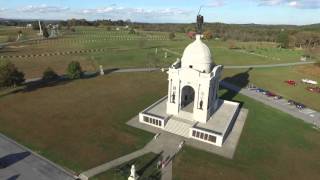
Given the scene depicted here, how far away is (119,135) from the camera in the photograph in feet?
148

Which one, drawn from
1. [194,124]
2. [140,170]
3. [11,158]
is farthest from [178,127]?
[11,158]

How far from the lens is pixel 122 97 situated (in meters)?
64.2

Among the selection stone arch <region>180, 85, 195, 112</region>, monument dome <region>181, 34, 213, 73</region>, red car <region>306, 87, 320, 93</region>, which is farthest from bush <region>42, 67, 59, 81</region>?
red car <region>306, 87, 320, 93</region>

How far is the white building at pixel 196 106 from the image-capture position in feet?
149

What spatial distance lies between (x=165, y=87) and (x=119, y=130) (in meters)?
30.2

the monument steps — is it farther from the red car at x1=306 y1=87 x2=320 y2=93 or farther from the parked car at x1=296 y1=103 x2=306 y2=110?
the red car at x1=306 y1=87 x2=320 y2=93

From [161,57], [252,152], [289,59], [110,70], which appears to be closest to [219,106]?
[252,152]

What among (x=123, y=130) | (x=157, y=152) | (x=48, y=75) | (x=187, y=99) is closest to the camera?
(x=157, y=152)

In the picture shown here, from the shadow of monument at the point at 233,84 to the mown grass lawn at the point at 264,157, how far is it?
16.8 m

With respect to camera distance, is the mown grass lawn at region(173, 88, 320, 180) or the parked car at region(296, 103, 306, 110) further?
the parked car at region(296, 103, 306, 110)

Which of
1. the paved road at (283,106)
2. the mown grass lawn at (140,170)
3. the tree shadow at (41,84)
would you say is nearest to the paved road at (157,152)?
the mown grass lawn at (140,170)

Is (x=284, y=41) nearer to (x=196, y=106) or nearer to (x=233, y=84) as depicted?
(x=233, y=84)

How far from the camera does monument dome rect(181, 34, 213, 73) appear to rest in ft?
155

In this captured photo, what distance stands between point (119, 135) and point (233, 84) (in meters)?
48.4
